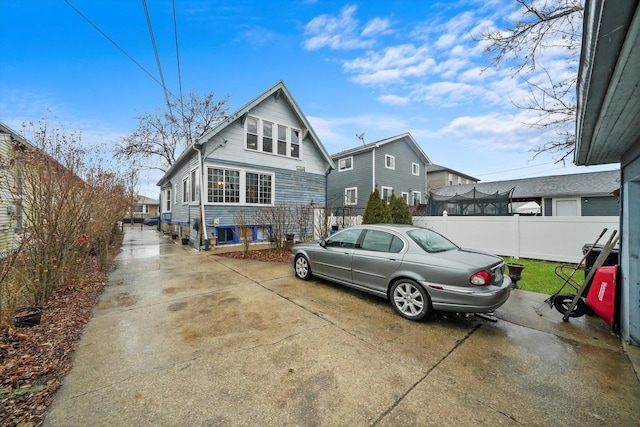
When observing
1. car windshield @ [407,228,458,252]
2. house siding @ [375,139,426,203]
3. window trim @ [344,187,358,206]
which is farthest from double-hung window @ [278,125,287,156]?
car windshield @ [407,228,458,252]

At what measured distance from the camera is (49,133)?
4.69 metres

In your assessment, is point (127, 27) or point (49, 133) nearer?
point (49, 133)

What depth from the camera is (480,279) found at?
3.41 metres

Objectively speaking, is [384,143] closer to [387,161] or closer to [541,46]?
[387,161]

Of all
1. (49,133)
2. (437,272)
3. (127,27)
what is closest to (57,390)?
(437,272)

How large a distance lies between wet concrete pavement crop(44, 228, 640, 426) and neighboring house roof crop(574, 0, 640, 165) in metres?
2.65

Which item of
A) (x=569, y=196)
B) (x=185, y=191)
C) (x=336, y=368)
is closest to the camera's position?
(x=336, y=368)

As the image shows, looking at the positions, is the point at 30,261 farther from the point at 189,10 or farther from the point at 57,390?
the point at 189,10

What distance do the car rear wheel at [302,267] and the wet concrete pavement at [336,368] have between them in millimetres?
1318

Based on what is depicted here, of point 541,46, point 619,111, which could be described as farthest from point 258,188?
point 619,111

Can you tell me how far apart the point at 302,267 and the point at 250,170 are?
7.17 meters

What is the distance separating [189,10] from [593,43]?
408 inches

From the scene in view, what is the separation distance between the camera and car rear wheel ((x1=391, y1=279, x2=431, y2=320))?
3.74m

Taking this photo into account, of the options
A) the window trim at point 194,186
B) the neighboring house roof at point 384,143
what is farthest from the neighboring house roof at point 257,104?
the neighboring house roof at point 384,143
